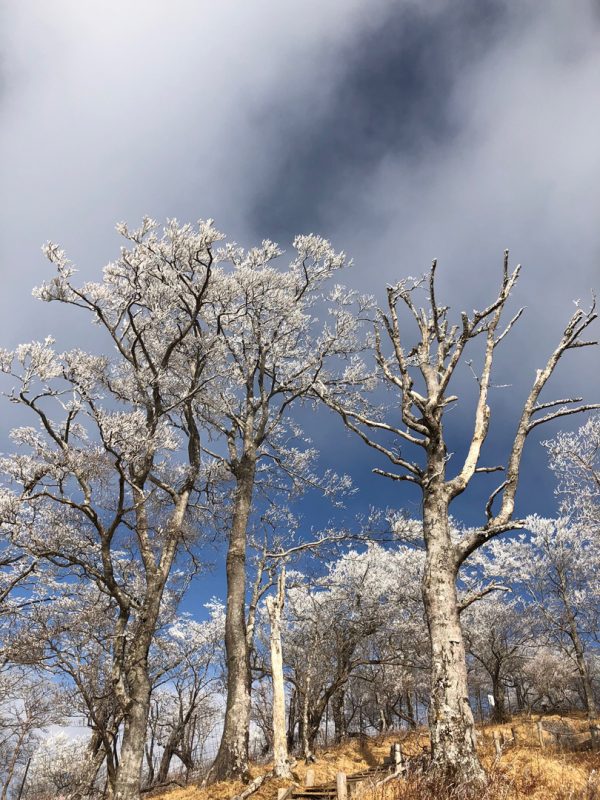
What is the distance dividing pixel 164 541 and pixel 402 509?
661cm

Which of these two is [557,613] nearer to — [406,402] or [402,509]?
[402,509]

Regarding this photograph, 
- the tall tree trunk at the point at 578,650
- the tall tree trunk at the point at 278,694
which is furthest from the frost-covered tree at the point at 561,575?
the tall tree trunk at the point at 278,694

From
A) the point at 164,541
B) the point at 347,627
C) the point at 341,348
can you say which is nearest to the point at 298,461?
the point at 341,348

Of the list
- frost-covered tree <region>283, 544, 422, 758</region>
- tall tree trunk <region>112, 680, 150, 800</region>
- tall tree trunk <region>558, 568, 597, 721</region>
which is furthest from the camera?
tall tree trunk <region>558, 568, 597, 721</region>

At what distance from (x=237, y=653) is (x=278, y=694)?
189cm

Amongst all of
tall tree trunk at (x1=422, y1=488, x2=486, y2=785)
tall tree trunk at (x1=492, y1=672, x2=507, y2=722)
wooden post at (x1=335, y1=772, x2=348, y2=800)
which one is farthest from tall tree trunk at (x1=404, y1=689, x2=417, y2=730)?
tall tree trunk at (x1=422, y1=488, x2=486, y2=785)

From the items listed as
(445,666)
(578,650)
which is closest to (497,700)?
(578,650)

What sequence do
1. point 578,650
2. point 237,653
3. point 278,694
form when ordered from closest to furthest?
point 237,653, point 278,694, point 578,650

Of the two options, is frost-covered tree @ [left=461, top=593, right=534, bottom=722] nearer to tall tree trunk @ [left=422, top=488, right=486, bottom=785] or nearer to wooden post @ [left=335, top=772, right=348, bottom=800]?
wooden post @ [left=335, top=772, right=348, bottom=800]

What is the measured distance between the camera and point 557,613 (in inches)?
1091

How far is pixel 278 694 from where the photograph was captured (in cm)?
1327

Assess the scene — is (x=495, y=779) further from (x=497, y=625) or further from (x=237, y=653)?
(x=497, y=625)

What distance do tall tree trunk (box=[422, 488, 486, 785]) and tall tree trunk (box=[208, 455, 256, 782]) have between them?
7.06 metres

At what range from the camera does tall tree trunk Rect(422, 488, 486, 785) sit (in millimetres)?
5852
